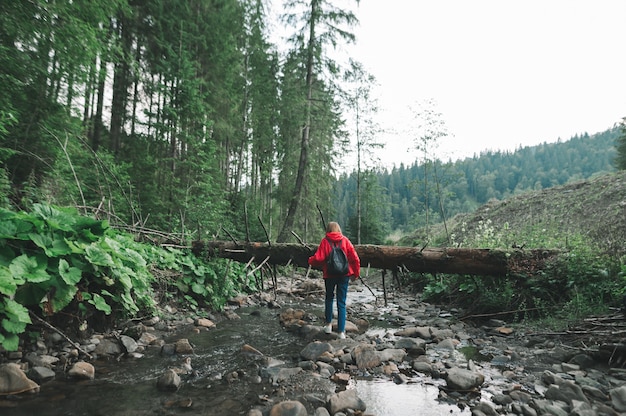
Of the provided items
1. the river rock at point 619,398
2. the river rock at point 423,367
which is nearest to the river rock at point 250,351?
the river rock at point 423,367

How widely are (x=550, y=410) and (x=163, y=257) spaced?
676 centimetres

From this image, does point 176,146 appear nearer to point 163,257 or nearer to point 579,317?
point 163,257

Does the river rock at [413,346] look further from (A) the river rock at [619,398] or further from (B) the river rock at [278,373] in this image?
(A) the river rock at [619,398]

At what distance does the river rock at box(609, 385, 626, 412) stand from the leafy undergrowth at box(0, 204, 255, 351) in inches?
Answer: 223

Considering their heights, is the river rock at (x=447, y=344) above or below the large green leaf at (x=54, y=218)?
below

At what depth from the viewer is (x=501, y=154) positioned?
402ft

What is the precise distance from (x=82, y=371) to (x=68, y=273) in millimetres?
1178

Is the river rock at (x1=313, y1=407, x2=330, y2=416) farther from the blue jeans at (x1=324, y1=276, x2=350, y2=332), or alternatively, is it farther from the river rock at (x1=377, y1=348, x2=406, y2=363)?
the blue jeans at (x1=324, y1=276, x2=350, y2=332)

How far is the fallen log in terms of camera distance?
632 centimetres

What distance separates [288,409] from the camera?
287cm

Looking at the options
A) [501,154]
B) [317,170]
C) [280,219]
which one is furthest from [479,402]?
[501,154]

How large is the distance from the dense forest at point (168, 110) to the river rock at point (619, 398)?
5.07 m

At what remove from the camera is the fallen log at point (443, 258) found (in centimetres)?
632

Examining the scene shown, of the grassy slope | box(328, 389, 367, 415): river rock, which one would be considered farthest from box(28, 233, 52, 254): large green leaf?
the grassy slope
